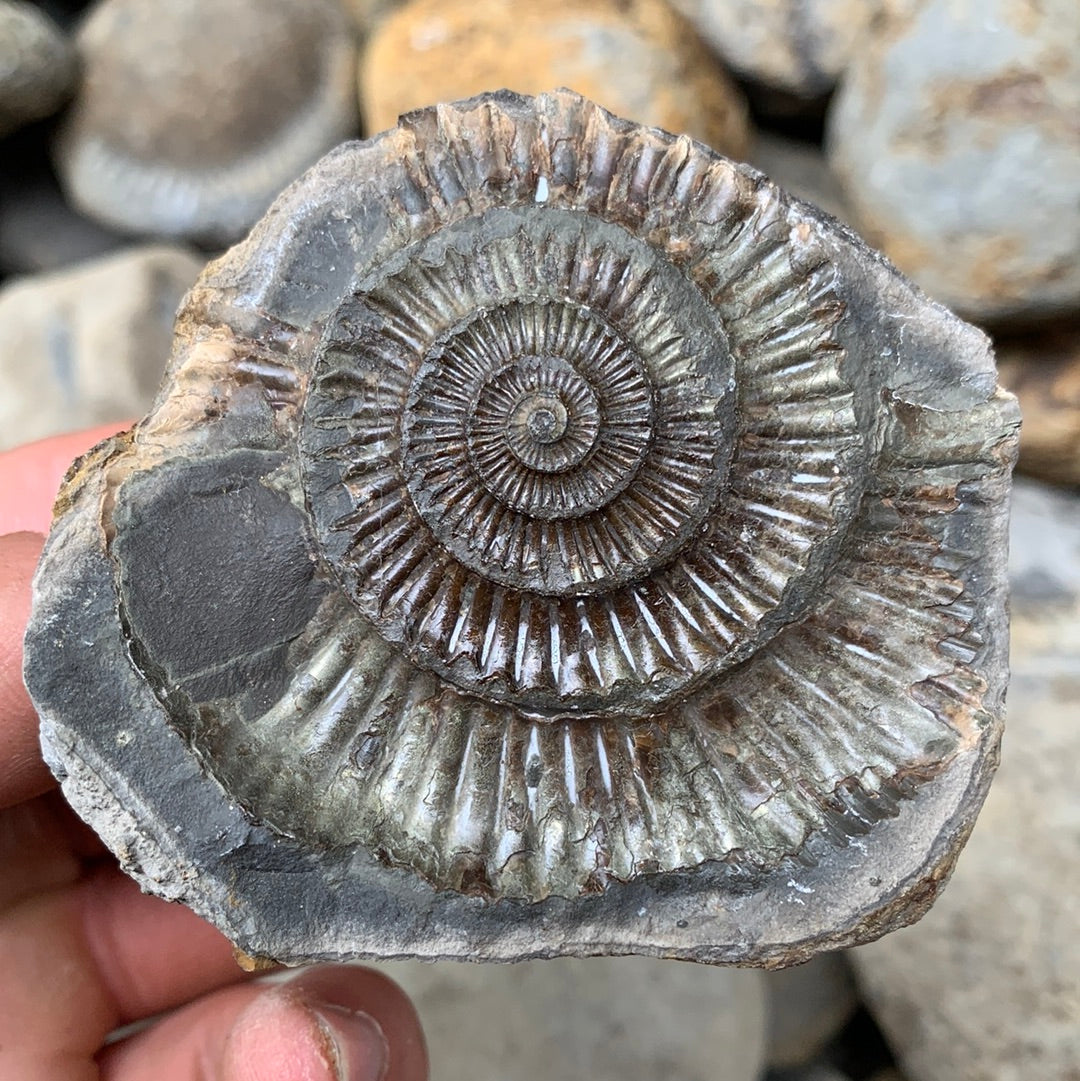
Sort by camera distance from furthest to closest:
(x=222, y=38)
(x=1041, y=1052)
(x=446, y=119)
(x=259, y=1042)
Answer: (x=222, y=38) → (x=1041, y=1052) → (x=259, y=1042) → (x=446, y=119)

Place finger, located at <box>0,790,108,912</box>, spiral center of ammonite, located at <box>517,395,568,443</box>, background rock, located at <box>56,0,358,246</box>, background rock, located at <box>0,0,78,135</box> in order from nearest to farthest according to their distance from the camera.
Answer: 1. spiral center of ammonite, located at <box>517,395,568,443</box>
2. finger, located at <box>0,790,108,912</box>
3. background rock, located at <box>0,0,78,135</box>
4. background rock, located at <box>56,0,358,246</box>

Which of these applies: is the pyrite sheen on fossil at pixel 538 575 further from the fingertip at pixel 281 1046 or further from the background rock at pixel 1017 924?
the background rock at pixel 1017 924

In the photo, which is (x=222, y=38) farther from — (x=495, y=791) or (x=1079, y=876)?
(x=1079, y=876)

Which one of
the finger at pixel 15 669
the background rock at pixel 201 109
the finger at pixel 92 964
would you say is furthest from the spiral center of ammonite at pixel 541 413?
the background rock at pixel 201 109

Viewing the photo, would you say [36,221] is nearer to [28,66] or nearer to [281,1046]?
[28,66]

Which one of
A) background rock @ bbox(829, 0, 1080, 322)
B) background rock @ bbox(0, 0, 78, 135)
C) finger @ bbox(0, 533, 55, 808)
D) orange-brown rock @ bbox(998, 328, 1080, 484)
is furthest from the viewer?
background rock @ bbox(0, 0, 78, 135)

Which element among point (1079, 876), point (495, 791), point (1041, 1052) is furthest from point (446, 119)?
point (1041, 1052)

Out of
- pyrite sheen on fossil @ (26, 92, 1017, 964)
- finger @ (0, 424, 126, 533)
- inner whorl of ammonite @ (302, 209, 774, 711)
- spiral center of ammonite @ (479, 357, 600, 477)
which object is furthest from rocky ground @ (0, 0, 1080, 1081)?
spiral center of ammonite @ (479, 357, 600, 477)

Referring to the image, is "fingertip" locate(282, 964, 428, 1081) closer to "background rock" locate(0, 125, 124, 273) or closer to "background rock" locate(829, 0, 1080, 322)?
"background rock" locate(829, 0, 1080, 322)
